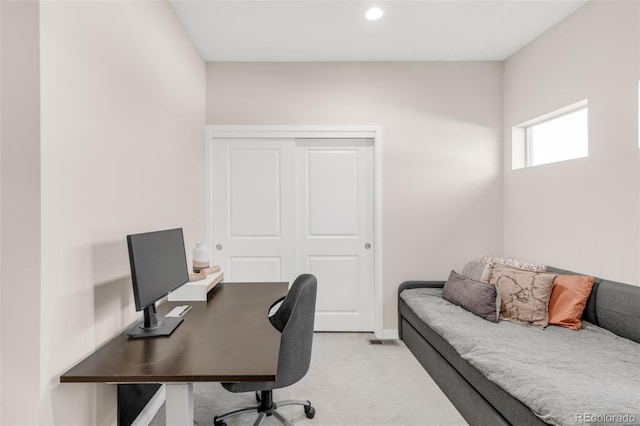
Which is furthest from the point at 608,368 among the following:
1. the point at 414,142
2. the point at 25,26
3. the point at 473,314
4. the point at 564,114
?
the point at 25,26

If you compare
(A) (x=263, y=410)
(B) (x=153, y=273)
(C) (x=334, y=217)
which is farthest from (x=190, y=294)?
(C) (x=334, y=217)

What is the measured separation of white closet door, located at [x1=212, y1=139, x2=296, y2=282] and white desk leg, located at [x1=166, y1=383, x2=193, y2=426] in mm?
2114

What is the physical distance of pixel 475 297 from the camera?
8.05ft

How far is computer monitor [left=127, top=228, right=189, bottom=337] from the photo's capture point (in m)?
1.39

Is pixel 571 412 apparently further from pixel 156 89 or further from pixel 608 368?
pixel 156 89

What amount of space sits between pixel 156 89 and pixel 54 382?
5.72ft

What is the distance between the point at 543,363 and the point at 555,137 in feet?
7.07

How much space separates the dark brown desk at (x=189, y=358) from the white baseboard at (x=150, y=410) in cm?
65

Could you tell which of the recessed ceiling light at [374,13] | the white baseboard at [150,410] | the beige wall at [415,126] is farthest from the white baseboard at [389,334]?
the recessed ceiling light at [374,13]

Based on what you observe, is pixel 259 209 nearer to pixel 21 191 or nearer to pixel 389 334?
pixel 389 334

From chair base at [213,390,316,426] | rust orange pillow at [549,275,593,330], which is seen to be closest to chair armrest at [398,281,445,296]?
rust orange pillow at [549,275,593,330]

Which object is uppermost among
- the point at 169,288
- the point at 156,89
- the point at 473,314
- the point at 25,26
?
the point at 156,89

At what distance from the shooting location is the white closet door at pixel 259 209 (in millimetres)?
3363

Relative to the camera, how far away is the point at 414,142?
3359mm
